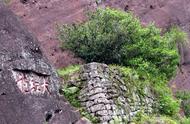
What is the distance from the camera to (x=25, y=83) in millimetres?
10461

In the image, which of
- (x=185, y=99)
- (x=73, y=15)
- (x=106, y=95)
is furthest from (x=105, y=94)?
(x=185, y=99)

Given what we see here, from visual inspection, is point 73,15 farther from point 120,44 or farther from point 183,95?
point 183,95

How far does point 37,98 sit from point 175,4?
14.4 m

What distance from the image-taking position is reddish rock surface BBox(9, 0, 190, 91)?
18.3 m

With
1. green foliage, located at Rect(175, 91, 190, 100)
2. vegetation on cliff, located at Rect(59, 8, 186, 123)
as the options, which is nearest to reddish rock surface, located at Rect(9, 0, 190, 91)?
green foliage, located at Rect(175, 91, 190, 100)

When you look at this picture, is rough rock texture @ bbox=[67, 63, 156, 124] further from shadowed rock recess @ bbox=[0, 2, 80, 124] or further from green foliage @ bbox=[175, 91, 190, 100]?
green foliage @ bbox=[175, 91, 190, 100]

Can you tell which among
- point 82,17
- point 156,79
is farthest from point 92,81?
point 82,17

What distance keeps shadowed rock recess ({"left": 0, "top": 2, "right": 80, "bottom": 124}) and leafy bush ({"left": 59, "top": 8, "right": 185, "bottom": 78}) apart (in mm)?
3297

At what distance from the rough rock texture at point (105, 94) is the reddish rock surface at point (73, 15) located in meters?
2.83

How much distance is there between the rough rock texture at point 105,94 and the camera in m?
12.1

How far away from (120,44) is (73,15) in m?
4.84

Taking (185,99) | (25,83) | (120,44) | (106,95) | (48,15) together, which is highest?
(48,15)

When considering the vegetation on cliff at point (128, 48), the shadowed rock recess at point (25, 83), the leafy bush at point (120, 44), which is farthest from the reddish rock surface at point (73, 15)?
the shadowed rock recess at point (25, 83)

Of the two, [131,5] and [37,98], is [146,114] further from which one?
[131,5]
